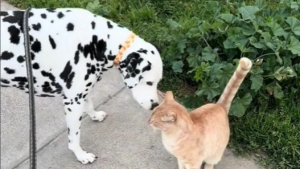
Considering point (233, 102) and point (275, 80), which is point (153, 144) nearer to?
point (233, 102)

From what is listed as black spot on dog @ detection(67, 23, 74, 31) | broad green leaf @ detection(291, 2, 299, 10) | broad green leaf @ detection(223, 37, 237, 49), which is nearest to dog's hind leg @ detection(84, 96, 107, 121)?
black spot on dog @ detection(67, 23, 74, 31)

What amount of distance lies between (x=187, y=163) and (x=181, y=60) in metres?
1.24

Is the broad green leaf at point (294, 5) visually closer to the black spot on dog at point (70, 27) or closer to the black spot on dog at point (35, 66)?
the black spot on dog at point (70, 27)

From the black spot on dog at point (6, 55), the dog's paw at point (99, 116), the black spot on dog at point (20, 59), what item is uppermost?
the black spot on dog at point (6, 55)

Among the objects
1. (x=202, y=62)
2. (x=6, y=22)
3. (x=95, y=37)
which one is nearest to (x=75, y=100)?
(x=95, y=37)

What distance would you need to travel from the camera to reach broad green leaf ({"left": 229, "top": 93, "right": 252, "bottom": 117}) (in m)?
3.92

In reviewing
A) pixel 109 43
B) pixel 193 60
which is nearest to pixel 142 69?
pixel 109 43

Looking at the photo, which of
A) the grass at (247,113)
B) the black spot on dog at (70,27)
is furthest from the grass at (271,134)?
the black spot on dog at (70,27)

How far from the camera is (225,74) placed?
4.00 meters

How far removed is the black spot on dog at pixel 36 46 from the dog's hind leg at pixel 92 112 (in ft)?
2.74

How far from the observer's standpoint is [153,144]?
3.96 meters

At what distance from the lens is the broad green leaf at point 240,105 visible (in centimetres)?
392

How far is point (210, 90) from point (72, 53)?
50.0 inches

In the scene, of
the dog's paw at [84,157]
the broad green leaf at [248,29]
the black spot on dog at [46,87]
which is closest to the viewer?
the black spot on dog at [46,87]
